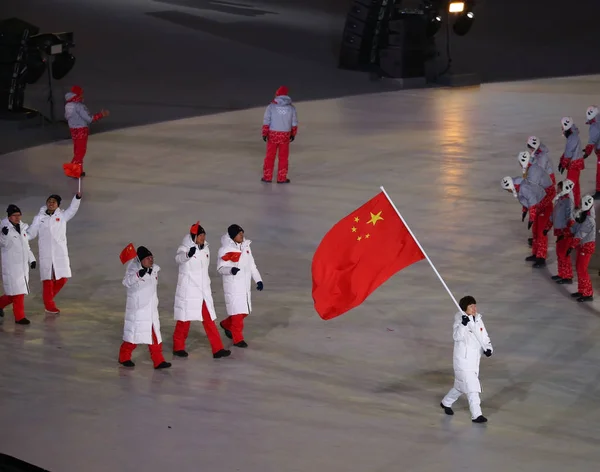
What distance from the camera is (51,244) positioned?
1459cm

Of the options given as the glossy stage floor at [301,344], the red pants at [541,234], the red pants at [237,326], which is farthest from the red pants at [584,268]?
the red pants at [237,326]

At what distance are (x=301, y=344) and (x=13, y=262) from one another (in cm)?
365

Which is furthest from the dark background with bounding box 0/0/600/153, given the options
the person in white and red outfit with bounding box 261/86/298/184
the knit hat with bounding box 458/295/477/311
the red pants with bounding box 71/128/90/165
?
the knit hat with bounding box 458/295/477/311

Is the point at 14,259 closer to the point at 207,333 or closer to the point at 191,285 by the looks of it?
the point at 191,285

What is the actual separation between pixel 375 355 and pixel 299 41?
2504 cm

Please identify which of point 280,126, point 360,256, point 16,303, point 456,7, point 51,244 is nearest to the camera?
point 360,256

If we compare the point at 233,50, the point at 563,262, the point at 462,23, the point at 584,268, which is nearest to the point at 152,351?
the point at 584,268

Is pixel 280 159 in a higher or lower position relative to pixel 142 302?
higher

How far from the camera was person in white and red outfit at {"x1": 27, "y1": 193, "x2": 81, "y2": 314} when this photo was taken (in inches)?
575

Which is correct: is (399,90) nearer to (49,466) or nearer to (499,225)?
(499,225)

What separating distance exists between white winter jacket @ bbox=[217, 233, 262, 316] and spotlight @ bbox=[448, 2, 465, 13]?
21.0 m

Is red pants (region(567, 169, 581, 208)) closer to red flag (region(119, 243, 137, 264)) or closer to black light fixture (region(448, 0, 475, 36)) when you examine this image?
red flag (region(119, 243, 137, 264))

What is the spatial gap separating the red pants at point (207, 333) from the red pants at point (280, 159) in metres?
8.37

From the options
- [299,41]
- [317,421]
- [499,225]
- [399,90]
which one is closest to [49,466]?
[317,421]
